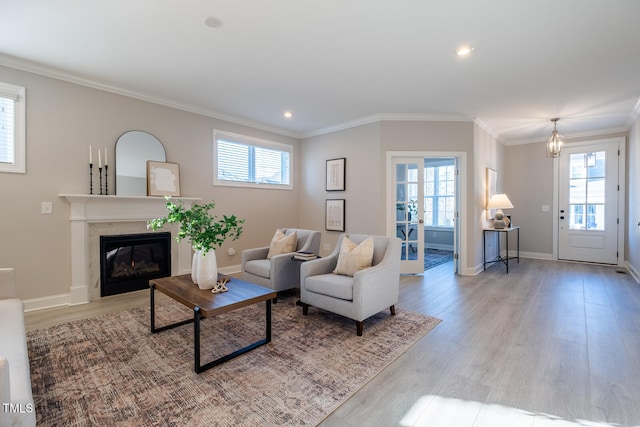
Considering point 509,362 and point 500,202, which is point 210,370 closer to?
point 509,362

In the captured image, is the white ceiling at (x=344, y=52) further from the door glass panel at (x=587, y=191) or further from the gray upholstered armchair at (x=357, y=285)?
the gray upholstered armchair at (x=357, y=285)

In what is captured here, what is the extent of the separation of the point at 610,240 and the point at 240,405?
6.93 metres

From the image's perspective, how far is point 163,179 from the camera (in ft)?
13.4

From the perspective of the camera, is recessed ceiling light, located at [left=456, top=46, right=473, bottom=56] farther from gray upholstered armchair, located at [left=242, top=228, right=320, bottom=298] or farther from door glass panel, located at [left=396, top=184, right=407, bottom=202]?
gray upholstered armchair, located at [left=242, top=228, right=320, bottom=298]

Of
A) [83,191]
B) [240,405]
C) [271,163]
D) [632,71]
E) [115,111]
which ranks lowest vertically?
[240,405]

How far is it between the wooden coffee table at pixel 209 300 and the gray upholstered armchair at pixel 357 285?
2.05 feet

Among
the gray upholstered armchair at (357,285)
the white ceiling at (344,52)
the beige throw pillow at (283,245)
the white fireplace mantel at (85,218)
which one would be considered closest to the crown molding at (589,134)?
the white ceiling at (344,52)

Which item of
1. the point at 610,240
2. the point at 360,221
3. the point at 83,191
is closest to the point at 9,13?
the point at 83,191

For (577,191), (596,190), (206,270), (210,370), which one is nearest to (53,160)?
(206,270)

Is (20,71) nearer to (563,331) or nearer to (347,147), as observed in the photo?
(347,147)

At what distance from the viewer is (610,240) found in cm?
549

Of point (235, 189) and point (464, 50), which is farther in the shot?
point (235, 189)

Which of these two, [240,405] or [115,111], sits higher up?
[115,111]

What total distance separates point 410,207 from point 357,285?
2.60 metres
